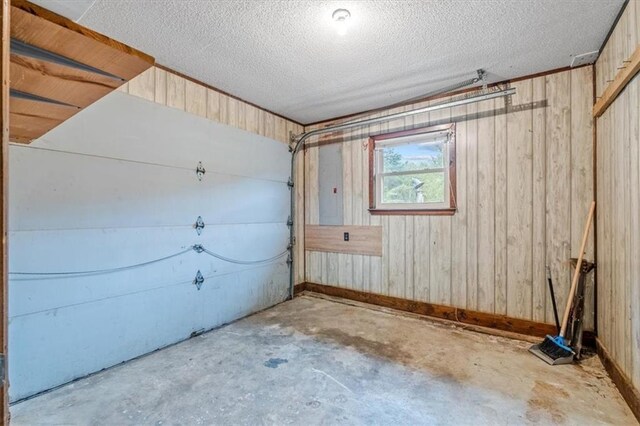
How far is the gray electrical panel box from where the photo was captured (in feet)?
13.5

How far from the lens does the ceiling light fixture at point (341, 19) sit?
1938 millimetres

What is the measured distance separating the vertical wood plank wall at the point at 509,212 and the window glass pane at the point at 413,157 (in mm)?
235

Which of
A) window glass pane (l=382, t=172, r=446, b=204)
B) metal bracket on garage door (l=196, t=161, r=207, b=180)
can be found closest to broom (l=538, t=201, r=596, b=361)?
window glass pane (l=382, t=172, r=446, b=204)

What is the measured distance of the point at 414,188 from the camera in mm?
3535

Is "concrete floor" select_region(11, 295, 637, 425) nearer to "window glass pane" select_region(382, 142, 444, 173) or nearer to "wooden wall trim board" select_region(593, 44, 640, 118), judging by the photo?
"window glass pane" select_region(382, 142, 444, 173)

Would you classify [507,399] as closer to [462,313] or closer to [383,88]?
[462,313]

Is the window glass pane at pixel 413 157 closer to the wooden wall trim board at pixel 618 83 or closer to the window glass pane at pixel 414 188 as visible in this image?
the window glass pane at pixel 414 188

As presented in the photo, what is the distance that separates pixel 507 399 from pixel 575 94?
8.67 feet

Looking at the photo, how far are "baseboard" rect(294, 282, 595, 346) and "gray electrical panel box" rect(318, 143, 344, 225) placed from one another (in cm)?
101

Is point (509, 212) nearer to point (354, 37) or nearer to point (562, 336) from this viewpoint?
point (562, 336)

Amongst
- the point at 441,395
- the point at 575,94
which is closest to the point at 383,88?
the point at 575,94

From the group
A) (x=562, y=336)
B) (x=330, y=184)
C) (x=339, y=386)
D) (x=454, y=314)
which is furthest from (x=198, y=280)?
(x=562, y=336)

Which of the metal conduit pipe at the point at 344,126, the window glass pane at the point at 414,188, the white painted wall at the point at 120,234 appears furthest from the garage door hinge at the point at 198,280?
the window glass pane at the point at 414,188

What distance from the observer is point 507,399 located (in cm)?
187
